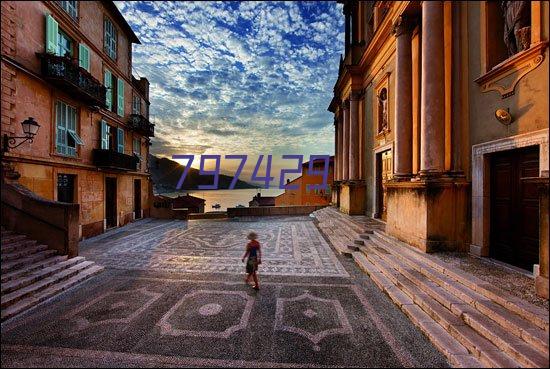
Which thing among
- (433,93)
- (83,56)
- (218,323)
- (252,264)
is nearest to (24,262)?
(218,323)

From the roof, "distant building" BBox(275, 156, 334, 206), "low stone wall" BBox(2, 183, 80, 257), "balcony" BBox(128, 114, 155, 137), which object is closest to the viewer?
"low stone wall" BBox(2, 183, 80, 257)

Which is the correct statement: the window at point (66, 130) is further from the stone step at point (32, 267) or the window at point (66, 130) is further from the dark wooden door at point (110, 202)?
the stone step at point (32, 267)

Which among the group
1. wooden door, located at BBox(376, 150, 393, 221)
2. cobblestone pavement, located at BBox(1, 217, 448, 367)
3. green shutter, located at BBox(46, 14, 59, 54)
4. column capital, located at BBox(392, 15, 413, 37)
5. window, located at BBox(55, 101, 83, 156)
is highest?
green shutter, located at BBox(46, 14, 59, 54)

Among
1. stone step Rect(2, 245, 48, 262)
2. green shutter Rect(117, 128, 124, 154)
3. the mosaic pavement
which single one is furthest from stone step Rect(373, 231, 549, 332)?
green shutter Rect(117, 128, 124, 154)

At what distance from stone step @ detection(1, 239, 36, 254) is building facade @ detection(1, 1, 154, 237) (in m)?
3.52

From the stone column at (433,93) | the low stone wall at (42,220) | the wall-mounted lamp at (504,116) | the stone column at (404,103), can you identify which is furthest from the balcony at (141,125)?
the wall-mounted lamp at (504,116)

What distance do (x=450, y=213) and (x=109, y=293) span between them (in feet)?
29.5

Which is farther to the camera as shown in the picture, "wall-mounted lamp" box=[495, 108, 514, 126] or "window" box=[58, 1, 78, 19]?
"window" box=[58, 1, 78, 19]

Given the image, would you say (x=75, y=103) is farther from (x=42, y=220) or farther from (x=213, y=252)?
(x=213, y=252)

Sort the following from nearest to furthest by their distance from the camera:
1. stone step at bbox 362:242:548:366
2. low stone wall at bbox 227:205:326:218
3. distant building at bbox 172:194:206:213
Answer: stone step at bbox 362:242:548:366 < low stone wall at bbox 227:205:326:218 < distant building at bbox 172:194:206:213

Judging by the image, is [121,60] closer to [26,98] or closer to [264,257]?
[26,98]

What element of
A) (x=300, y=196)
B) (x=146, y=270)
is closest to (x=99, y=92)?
(x=146, y=270)

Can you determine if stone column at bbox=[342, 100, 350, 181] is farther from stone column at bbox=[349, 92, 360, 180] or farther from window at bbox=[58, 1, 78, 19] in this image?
window at bbox=[58, 1, 78, 19]

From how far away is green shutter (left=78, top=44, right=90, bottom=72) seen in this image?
39.4 ft
